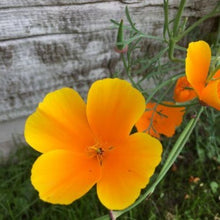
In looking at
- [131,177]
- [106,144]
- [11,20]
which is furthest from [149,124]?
[11,20]

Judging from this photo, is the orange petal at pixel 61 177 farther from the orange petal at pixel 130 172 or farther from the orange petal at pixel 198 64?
the orange petal at pixel 198 64

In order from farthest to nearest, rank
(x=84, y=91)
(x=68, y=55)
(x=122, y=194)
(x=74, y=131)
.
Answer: (x=84, y=91) < (x=68, y=55) < (x=74, y=131) < (x=122, y=194)

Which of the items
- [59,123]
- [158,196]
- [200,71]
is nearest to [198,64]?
[200,71]

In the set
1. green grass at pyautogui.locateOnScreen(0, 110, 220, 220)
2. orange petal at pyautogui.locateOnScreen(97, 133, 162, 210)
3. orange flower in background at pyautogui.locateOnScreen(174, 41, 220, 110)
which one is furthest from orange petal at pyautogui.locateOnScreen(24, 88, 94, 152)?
green grass at pyautogui.locateOnScreen(0, 110, 220, 220)

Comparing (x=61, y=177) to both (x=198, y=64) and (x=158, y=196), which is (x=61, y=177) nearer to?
(x=198, y=64)

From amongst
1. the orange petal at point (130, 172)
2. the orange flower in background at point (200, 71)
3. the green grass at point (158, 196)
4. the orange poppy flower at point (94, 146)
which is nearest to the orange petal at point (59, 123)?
the orange poppy flower at point (94, 146)

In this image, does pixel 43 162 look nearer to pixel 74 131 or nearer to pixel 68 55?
pixel 74 131
